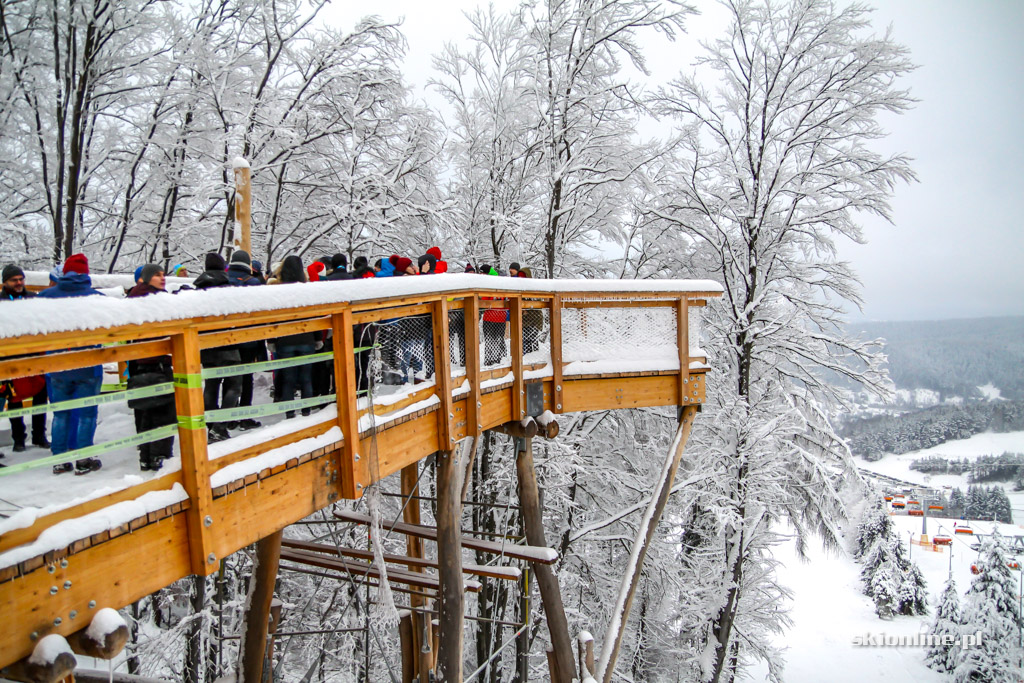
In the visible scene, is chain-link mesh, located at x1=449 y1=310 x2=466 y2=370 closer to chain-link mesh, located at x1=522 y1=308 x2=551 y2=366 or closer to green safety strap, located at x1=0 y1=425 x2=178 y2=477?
chain-link mesh, located at x1=522 y1=308 x2=551 y2=366

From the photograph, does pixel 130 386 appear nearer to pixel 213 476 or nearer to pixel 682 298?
pixel 213 476

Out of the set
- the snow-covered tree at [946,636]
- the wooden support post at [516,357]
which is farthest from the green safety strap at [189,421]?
the snow-covered tree at [946,636]

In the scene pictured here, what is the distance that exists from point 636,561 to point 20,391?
18.2 feet

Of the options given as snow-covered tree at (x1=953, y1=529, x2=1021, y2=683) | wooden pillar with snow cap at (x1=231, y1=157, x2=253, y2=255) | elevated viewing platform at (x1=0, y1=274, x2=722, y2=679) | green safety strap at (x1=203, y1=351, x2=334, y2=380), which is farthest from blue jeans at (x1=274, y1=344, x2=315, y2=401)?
snow-covered tree at (x1=953, y1=529, x2=1021, y2=683)

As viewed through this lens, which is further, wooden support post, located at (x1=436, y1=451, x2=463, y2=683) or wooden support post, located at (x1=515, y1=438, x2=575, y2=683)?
wooden support post, located at (x1=515, y1=438, x2=575, y2=683)

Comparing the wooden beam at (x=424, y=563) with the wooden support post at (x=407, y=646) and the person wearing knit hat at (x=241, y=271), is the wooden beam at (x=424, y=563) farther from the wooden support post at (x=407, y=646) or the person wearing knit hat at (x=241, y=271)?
the wooden support post at (x=407, y=646)

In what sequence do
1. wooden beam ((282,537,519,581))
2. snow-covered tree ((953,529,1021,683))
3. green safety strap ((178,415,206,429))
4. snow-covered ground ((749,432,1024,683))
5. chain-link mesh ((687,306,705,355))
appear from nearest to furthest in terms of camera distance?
green safety strap ((178,415,206,429)) → wooden beam ((282,537,519,581)) → chain-link mesh ((687,306,705,355)) → snow-covered tree ((953,529,1021,683)) → snow-covered ground ((749,432,1024,683))

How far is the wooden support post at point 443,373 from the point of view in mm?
4039

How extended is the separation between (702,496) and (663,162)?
6.69 metres

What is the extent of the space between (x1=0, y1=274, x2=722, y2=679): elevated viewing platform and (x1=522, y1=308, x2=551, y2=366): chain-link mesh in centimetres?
2

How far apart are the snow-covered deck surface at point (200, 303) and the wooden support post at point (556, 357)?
1335 mm

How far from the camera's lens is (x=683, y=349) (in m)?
6.35

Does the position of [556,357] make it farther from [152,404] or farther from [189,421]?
[189,421]

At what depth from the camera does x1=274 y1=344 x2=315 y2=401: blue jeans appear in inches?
149
